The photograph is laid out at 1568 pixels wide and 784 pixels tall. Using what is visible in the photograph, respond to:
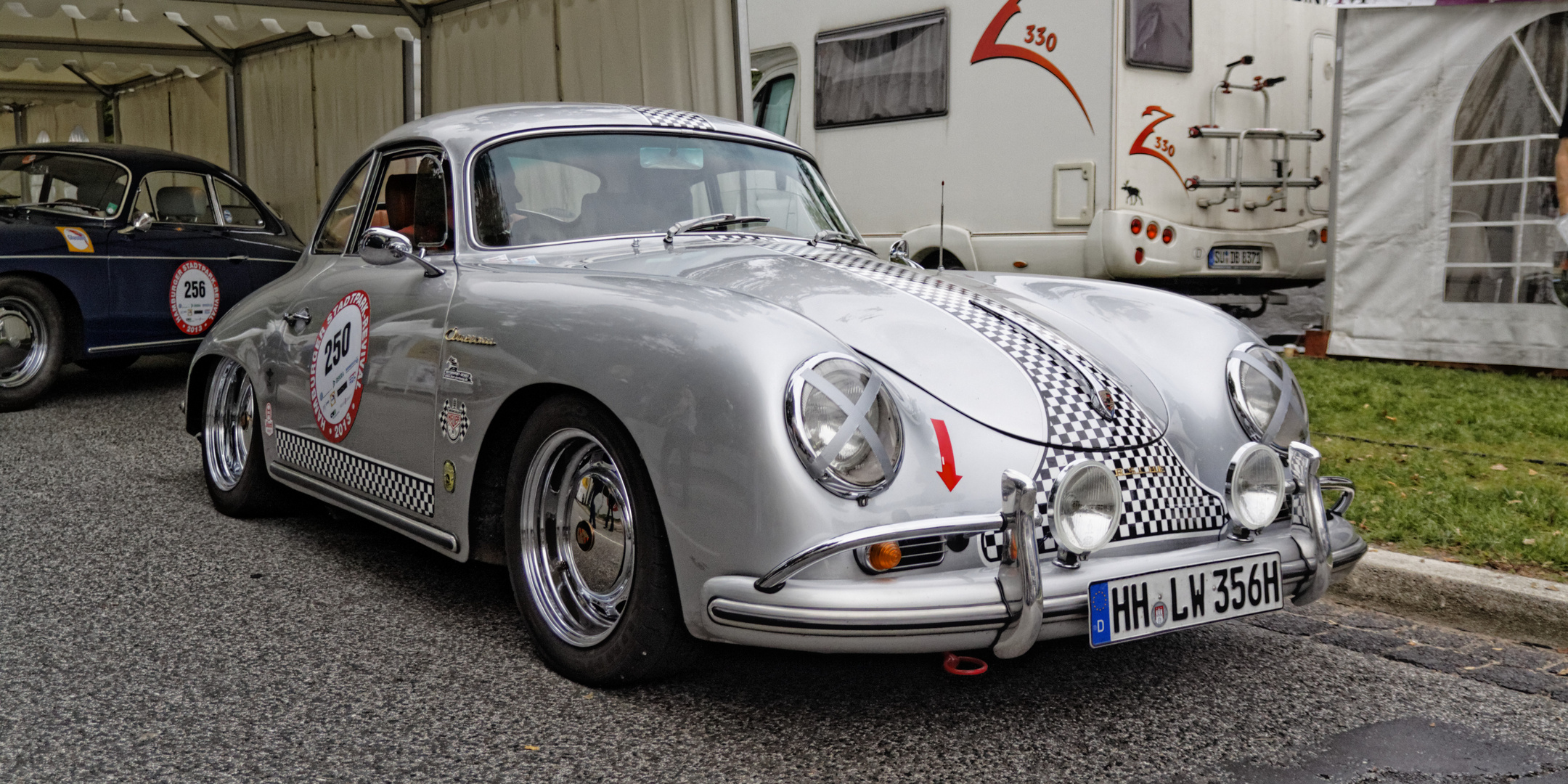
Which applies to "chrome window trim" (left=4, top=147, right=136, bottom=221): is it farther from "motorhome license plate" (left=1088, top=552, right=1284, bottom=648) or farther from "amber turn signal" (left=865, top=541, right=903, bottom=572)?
"motorhome license plate" (left=1088, top=552, right=1284, bottom=648)

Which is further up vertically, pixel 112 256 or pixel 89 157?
pixel 89 157

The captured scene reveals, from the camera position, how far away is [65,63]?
13492 mm

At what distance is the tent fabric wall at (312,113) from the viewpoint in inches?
456

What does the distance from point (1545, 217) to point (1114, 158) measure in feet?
8.11

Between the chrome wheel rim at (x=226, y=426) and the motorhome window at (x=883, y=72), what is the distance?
5587 mm

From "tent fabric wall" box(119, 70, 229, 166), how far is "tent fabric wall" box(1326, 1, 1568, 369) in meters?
11.3

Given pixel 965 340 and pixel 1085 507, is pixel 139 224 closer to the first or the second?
pixel 965 340

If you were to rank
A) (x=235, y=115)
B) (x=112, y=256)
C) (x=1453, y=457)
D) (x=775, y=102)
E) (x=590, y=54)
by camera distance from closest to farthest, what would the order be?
(x=1453, y=457), (x=112, y=256), (x=590, y=54), (x=775, y=102), (x=235, y=115)

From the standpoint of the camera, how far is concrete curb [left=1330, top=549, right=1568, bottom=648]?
3441mm

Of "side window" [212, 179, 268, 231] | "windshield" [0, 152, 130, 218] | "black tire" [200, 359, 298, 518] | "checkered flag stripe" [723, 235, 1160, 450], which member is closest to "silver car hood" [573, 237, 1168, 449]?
"checkered flag stripe" [723, 235, 1160, 450]

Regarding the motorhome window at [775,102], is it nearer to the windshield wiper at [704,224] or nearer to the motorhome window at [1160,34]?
the motorhome window at [1160,34]

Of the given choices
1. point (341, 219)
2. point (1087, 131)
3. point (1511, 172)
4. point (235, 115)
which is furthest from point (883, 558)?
point (235, 115)

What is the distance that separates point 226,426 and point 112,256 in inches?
140

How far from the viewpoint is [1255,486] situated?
9.45 ft
